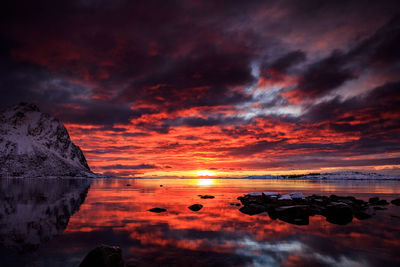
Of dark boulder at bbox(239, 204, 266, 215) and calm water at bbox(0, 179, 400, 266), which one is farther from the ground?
dark boulder at bbox(239, 204, 266, 215)

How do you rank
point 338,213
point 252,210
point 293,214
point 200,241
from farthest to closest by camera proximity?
1. point 252,210
2. point 338,213
3. point 293,214
4. point 200,241

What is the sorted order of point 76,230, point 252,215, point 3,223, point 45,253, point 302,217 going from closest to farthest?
point 45,253 < point 76,230 < point 3,223 < point 302,217 < point 252,215

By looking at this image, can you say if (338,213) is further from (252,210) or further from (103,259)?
(103,259)

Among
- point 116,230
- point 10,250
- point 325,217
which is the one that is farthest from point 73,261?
point 325,217

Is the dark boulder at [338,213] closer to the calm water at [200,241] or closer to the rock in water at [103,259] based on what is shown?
the calm water at [200,241]

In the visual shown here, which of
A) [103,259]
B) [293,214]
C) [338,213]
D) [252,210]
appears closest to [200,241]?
[103,259]

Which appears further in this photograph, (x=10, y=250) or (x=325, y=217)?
(x=325, y=217)

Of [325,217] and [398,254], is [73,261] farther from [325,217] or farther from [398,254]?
[325,217]

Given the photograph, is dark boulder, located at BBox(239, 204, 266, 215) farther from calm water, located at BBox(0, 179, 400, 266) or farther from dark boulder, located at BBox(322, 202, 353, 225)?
dark boulder, located at BBox(322, 202, 353, 225)

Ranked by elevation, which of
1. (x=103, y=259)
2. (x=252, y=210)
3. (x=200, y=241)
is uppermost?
(x=103, y=259)

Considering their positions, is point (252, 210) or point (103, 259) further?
point (252, 210)

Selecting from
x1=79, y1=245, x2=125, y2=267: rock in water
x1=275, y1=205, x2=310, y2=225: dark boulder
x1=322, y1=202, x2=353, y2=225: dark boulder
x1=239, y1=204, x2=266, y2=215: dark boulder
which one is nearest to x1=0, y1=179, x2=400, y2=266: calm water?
x1=275, y1=205, x2=310, y2=225: dark boulder

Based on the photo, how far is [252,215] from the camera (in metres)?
24.5

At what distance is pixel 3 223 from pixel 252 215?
71.1ft
